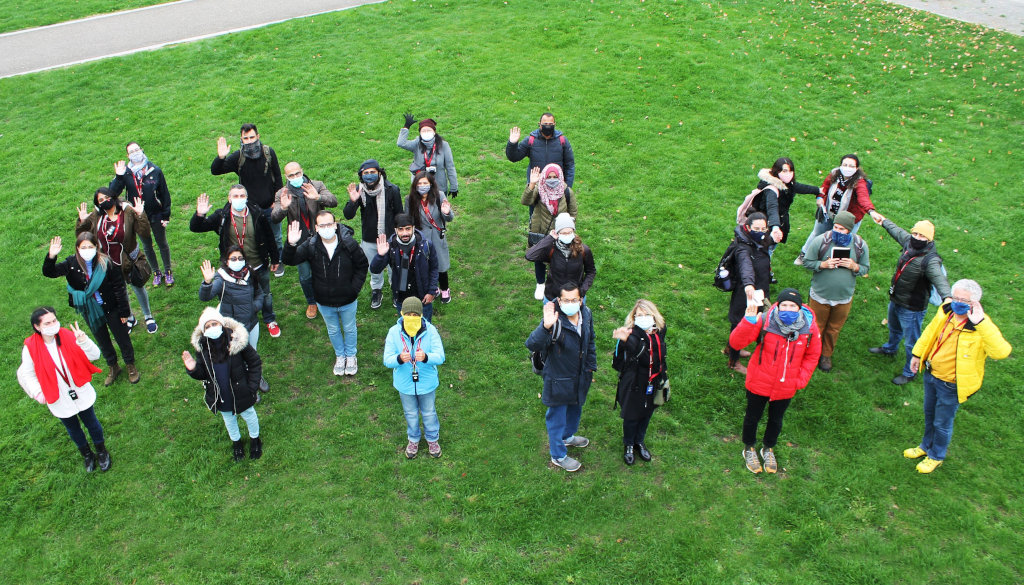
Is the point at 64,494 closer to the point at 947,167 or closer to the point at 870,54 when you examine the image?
the point at 947,167

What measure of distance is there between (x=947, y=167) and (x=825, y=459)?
9.00 meters

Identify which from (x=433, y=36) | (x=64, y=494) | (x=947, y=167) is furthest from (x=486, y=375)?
(x=433, y=36)

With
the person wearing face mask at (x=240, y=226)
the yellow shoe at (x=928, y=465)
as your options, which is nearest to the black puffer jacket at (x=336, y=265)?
the person wearing face mask at (x=240, y=226)

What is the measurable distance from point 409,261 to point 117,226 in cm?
430

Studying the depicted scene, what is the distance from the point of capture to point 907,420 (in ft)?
28.7

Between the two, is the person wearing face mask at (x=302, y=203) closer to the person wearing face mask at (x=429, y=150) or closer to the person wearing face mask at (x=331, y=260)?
the person wearing face mask at (x=331, y=260)

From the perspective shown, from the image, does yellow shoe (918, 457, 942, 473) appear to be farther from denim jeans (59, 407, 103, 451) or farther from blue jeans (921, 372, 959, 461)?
denim jeans (59, 407, 103, 451)

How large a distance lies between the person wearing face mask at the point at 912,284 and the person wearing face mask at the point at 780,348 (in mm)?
2394

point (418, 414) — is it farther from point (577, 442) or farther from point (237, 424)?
point (237, 424)

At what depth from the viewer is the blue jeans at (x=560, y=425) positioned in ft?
25.2

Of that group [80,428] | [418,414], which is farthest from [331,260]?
[80,428]

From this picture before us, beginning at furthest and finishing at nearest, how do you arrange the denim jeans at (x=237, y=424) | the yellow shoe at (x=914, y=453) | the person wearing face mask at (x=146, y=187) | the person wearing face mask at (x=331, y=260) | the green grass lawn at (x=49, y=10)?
the green grass lawn at (x=49, y=10), the person wearing face mask at (x=146, y=187), the person wearing face mask at (x=331, y=260), the yellow shoe at (x=914, y=453), the denim jeans at (x=237, y=424)

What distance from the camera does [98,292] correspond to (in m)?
8.87

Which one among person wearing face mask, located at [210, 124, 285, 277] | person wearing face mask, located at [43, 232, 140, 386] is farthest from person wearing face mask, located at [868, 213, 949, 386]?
person wearing face mask, located at [43, 232, 140, 386]
